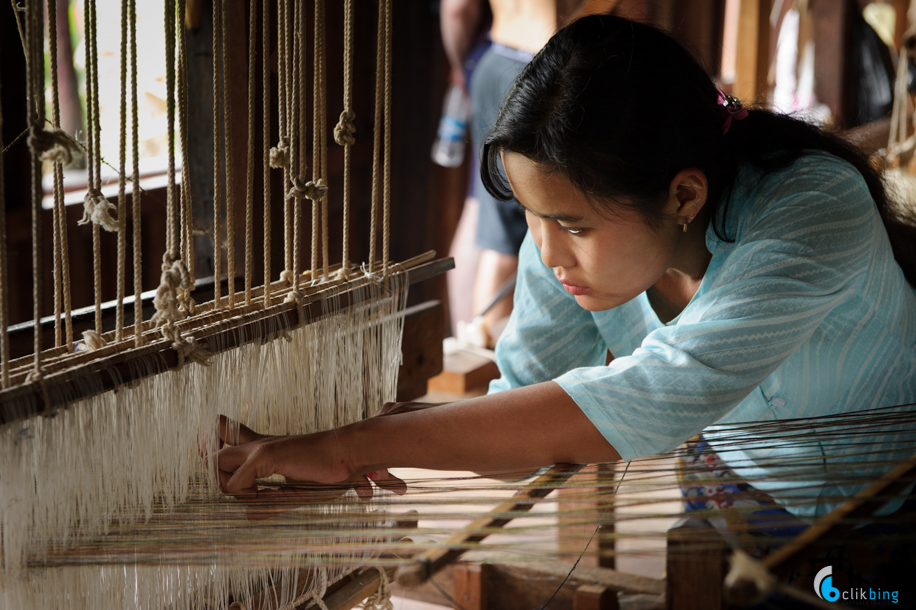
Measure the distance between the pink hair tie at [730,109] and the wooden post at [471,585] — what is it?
90 centimetres

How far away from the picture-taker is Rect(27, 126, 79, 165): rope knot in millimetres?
781

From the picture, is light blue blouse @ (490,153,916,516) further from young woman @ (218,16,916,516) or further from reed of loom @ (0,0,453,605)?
reed of loom @ (0,0,453,605)

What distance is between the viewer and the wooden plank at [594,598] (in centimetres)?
151

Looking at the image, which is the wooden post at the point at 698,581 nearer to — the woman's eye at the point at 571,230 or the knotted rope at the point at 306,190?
the woman's eye at the point at 571,230

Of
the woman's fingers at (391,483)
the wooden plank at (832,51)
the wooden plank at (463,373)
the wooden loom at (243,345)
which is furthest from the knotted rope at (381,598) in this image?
the wooden plank at (832,51)

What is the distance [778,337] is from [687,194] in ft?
0.72

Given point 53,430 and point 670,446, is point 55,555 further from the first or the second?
point 670,446

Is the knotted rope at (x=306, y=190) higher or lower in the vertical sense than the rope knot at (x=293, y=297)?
higher

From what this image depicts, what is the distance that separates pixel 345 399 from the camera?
116 cm

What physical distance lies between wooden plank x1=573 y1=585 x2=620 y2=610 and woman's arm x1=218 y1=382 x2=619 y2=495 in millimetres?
643

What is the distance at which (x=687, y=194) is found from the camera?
1083 mm

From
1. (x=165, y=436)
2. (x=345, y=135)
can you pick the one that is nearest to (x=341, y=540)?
(x=165, y=436)

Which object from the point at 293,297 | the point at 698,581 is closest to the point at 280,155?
the point at 293,297

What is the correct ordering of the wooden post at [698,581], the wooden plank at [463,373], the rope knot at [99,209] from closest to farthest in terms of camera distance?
1. the rope knot at [99,209]
2. the wooden post at [698,581]
3. the wooden plank at [463,373]
